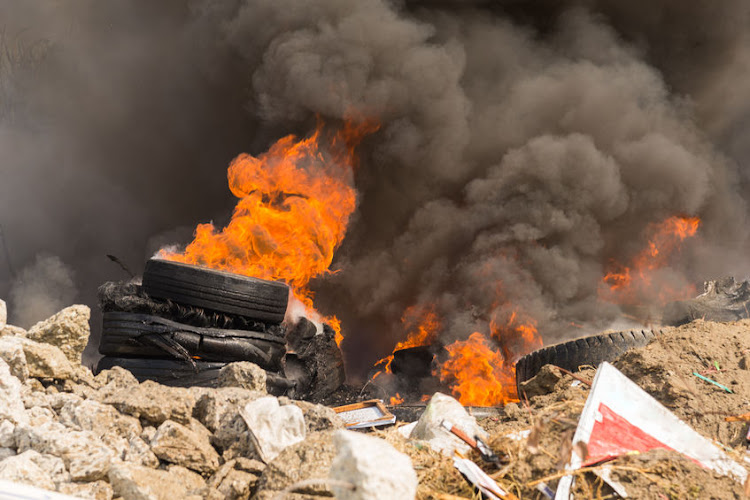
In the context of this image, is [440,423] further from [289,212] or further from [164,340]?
[289,212]

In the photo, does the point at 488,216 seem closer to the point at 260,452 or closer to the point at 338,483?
the point at 260,452

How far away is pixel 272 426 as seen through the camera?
80.4 inches

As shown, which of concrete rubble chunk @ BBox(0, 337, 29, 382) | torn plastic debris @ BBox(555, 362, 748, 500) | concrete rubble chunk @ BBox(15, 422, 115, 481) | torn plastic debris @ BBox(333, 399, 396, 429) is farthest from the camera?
torn plastic debris @ BBox(333, 399, 396, 429)

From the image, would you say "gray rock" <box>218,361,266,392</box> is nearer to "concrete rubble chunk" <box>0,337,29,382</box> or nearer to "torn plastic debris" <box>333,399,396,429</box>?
"torn plastic debris" <box>333,399,396,429</box>

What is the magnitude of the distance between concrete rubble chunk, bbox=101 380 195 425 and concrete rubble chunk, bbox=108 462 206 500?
1.40ft

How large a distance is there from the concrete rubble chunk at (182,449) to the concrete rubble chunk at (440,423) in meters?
0.97

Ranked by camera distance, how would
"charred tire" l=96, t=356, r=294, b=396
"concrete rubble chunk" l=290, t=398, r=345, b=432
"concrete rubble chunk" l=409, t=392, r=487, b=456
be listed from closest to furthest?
"concrete rubble chunk" l=409, t=392, r=487, b=456 → "concrete rubble chunk" l=290, t=398, r=345, b=432 → "charred tire" l=96, t=356, r=294, b=396

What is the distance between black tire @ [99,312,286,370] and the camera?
409cm

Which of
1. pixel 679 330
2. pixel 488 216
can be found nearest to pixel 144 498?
pixel 679 330

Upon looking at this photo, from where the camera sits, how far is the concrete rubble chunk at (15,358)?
Answer: 228cm

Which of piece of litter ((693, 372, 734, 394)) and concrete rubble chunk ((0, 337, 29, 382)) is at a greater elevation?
piece of litter ((693, 372, 734, 394))

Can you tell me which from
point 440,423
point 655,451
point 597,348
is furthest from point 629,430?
point 597,348

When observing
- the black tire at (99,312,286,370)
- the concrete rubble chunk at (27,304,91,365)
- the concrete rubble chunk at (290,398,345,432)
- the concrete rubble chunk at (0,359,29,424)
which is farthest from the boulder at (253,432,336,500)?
the black tire at (99,312,286,370)

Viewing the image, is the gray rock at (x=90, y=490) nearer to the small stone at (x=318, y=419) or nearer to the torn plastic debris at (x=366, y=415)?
the small stone at (x=318, y=419)
